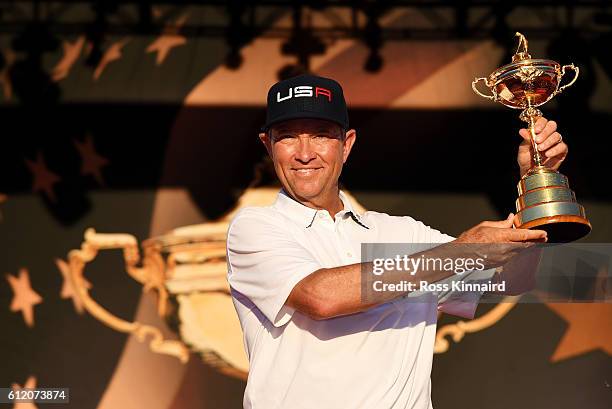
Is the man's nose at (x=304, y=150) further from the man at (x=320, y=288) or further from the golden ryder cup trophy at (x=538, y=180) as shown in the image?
the golden ryder cup trophy at (x=538, y=180)

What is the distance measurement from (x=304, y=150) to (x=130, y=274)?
10.3ft

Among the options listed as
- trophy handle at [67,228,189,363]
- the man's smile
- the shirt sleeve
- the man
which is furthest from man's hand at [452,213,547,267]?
trophy handle at [67,228,189,363]

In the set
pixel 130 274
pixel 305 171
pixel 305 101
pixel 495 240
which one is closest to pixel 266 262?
pixel 305 171

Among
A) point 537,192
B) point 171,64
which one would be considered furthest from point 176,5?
point 537,192

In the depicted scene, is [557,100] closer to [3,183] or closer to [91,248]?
[91,248]

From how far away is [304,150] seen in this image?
239 centimetres

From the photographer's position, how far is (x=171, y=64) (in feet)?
18.0

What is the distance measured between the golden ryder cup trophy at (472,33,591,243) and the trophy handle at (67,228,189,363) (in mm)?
3073

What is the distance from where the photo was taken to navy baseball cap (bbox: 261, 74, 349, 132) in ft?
7.72

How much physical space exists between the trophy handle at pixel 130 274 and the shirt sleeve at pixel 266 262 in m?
2.98

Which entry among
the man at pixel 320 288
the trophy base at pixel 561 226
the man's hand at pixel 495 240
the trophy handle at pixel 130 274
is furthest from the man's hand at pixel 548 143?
the trophy handle at pixel 130 274

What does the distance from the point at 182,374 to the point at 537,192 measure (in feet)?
10.9

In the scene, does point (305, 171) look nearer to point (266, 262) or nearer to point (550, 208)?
point (266, 262)

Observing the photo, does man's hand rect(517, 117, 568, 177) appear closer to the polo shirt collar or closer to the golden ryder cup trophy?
the golden ryder cup trophy
